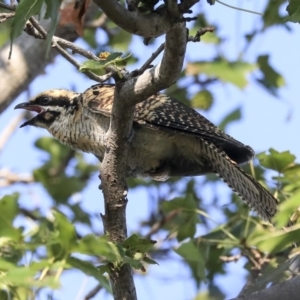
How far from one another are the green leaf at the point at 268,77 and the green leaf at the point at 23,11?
3509 millimetres

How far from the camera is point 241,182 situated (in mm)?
4492

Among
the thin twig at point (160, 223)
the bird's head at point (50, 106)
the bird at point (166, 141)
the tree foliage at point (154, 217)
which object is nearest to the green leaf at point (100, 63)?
the tree foliage at point (154, 217)

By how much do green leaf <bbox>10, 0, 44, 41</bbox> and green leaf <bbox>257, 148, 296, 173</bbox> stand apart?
2.14 metres

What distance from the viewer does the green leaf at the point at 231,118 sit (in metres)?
5.87

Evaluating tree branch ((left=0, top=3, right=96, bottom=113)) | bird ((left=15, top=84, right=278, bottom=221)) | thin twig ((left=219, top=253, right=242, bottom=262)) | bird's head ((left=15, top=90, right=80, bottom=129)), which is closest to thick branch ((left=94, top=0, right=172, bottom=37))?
bird ((left=15, top=84, right=278, bottom=221))

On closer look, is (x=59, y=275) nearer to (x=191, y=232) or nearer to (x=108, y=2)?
(x=108, y=2)

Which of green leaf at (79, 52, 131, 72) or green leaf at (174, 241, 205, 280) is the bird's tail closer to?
green leaf at (174, 241, 205, 280)

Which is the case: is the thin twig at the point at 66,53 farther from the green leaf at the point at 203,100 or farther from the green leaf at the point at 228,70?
the green leaf at the point at 203,100

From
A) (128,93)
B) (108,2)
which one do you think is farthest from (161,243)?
(108,2)

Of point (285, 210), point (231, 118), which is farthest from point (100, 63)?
point (231, 118)

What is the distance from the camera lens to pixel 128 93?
318 cm

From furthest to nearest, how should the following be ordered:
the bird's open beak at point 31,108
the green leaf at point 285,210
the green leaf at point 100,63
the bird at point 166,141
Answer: the bird's open beak at point 31,108
the bird at point 166,141
the green leaf at point 100,63
the green leaf at point 285,210

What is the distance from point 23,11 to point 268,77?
3631 millimetres

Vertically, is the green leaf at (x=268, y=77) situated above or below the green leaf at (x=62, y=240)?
above
